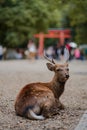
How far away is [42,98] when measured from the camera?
10.6m

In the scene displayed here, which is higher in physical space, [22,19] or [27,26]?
[22,19]

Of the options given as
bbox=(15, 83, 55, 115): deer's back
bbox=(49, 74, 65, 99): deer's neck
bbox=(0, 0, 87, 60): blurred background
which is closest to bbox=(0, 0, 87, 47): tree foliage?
bbox=(0, 0, 87, 60): blurred background

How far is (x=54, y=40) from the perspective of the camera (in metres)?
81.7

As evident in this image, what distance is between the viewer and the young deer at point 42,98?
10.5 metres

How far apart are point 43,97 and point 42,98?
0.13 ft

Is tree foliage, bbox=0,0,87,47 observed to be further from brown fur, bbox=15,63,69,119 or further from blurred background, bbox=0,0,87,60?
brown fur, bbox=15,63,69,119

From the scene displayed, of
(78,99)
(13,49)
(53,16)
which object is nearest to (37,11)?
(53,16)

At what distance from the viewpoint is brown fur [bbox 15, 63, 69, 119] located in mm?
10516

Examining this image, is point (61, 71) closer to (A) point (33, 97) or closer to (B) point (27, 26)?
(A) point (33, 97)

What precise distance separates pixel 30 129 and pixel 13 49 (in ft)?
157

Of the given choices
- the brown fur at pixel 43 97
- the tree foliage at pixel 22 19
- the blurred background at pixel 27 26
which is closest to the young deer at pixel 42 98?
the brown fur at pixel 43 97

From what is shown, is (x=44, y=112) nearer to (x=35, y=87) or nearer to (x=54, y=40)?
(x=35, y=87)

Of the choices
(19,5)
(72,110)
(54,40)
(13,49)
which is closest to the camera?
(72,110)

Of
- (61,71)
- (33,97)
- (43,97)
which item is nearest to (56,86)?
(61,71)
